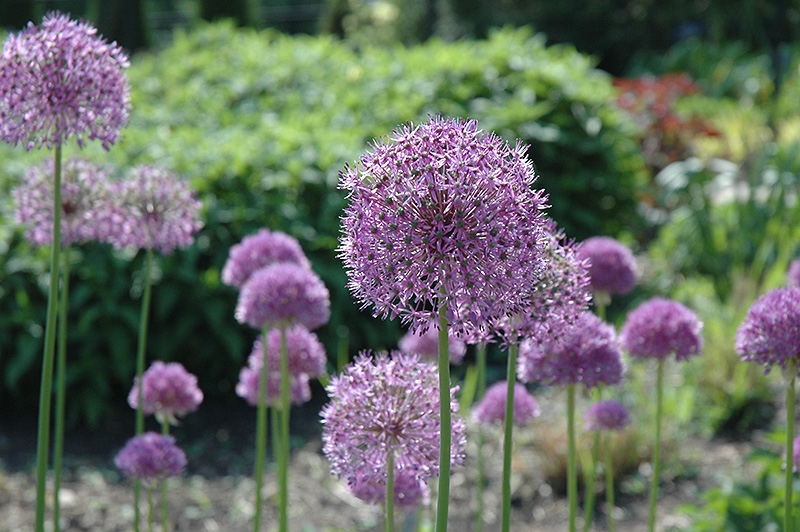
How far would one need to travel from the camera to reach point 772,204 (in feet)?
21.2

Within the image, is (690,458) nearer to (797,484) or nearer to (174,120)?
(797,484)

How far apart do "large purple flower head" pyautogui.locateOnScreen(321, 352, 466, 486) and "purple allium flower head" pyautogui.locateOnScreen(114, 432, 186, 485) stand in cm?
81

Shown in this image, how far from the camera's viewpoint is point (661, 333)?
88.4 inches

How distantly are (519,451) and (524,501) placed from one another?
→ 0.48 metres

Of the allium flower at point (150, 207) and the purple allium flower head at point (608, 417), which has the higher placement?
the allium flower at point (150, 207)

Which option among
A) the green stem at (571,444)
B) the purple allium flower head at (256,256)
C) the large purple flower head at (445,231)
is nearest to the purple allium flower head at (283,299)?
the purple allium flower head at (256,256)

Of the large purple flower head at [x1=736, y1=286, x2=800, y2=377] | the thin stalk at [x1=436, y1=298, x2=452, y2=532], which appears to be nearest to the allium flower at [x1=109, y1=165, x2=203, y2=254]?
the thin stalk at [x1=436, y1=298, x2=452, y2=532]

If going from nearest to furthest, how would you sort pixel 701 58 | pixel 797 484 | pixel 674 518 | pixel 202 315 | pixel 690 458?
pixel 797 484, pixel 674 518, pixel 690 458, pixel 202 315, pixel 701 58

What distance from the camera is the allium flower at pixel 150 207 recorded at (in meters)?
2.33

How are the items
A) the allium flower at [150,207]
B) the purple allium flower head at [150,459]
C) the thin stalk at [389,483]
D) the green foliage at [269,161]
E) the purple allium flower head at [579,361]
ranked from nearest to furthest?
the thin stalk at [389,483]
the purple allium flower head at [579,361]
the purple allium flower head at [150,459]
the allium flower at [150,207]
the green foliage at [269,161]

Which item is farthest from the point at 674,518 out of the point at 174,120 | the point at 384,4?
the point at 384,4

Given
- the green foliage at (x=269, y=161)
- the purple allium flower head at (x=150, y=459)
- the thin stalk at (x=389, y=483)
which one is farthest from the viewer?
the green foliage at (x=269, y=161)

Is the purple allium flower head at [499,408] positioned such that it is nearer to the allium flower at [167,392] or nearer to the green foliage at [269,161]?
the allium flower at [167,392]

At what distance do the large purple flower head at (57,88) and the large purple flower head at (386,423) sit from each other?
2.56 ft
